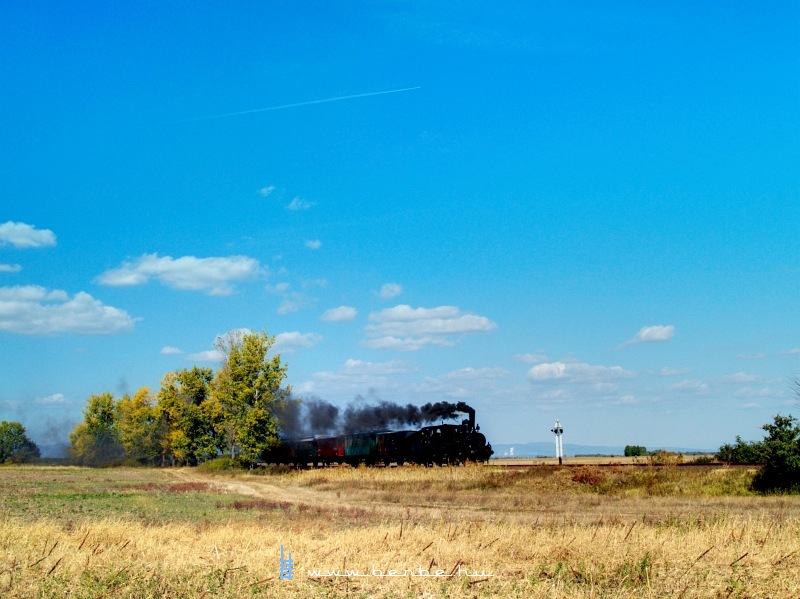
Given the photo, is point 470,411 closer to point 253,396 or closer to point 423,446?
point 423,446

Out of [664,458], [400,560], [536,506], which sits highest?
[664,458]

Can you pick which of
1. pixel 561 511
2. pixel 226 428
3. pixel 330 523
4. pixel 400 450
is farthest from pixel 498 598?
pixel 226 428

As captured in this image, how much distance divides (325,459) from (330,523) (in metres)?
47.7

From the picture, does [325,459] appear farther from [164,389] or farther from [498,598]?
[498,598]

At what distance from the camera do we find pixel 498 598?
11.2m

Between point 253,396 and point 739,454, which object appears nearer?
point 739,454

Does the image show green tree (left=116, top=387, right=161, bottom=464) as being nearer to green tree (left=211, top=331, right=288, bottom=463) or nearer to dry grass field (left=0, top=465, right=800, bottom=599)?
green tree (left=211, top=331, right=288, bottom=463)

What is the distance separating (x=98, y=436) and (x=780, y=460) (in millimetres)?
107993

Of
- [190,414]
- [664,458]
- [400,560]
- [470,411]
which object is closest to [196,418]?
[190,414]

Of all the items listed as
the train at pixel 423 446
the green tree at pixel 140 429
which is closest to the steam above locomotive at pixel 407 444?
the train at pixel 423 446

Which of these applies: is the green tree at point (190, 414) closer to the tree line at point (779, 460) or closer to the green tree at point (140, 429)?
the green tree at point (140, 429)

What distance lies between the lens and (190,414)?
92.9 m

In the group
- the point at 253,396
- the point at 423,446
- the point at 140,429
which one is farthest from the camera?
the point at 140,429

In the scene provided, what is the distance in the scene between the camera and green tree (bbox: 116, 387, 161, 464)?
105m
